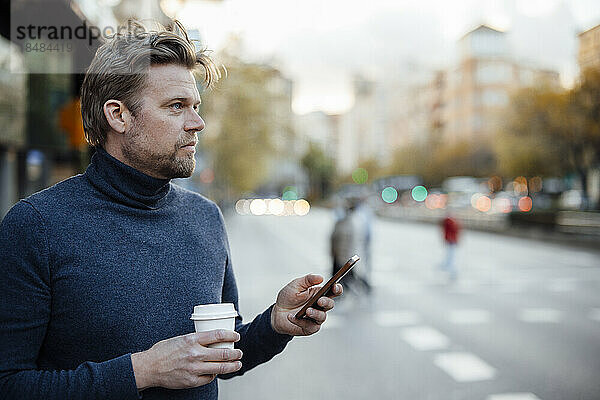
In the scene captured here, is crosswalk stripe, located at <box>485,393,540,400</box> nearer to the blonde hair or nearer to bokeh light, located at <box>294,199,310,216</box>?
the blonde hair

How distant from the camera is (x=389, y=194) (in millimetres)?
70312

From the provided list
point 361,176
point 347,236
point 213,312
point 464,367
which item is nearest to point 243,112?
point 347,236

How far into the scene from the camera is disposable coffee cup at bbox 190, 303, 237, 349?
60.7 inches

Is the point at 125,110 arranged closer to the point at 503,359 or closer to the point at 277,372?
the point at 277,372

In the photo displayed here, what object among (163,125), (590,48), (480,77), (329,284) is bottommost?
(329,284)

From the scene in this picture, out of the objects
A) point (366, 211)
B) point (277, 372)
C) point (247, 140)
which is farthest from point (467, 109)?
point (277, 372)

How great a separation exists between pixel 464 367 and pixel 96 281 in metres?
5.45

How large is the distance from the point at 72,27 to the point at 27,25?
69 cm

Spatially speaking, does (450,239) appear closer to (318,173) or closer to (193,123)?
(193,123)

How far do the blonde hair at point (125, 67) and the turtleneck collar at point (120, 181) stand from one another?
86 mm

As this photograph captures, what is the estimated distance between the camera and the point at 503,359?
668 cm

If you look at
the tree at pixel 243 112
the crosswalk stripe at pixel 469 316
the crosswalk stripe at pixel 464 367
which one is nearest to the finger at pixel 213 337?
the crosswalk stripe at pixel 464 367

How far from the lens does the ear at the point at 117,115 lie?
5.99ft

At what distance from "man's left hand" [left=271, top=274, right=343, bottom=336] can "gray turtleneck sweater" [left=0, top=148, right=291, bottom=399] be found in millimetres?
205
